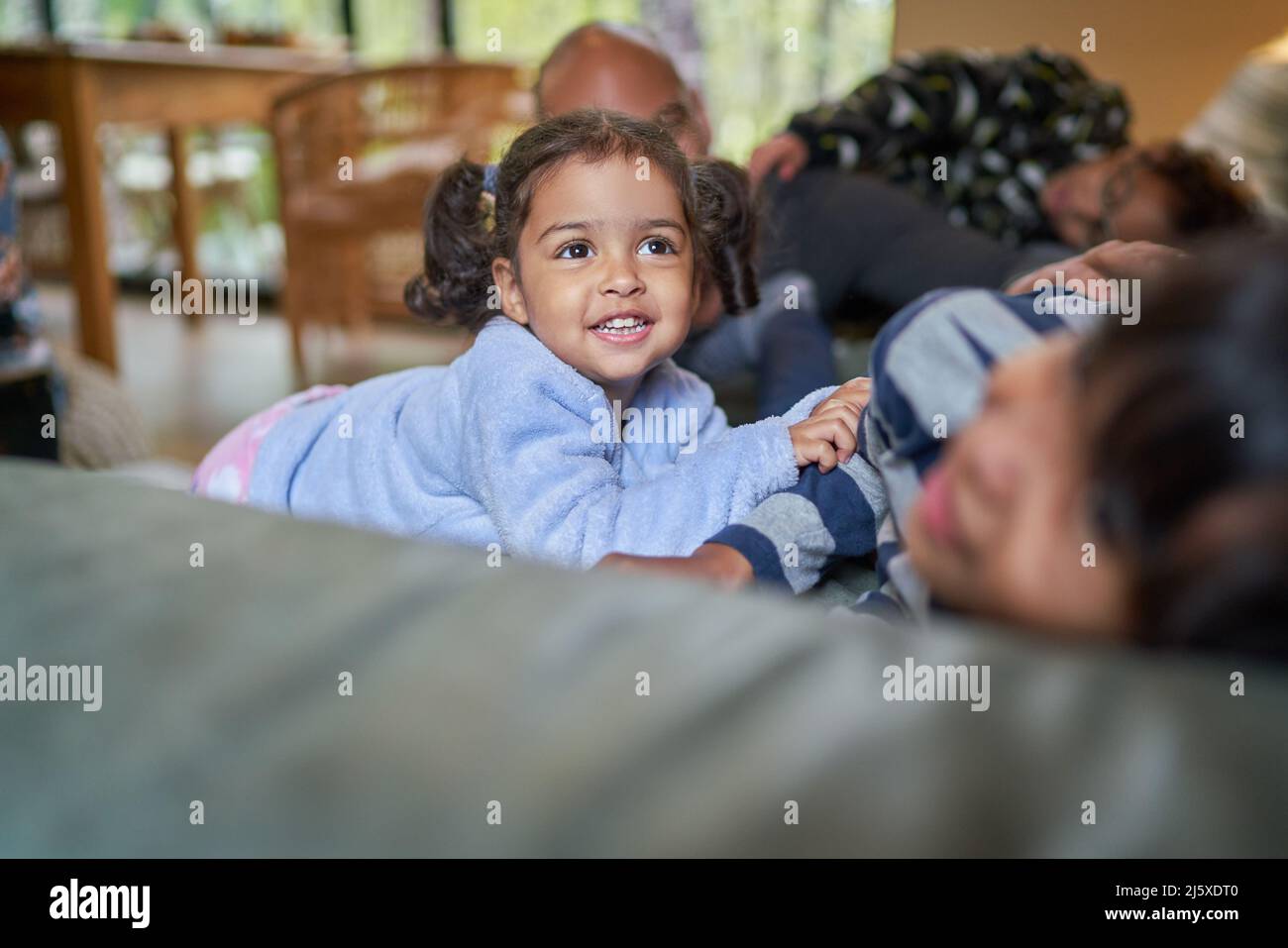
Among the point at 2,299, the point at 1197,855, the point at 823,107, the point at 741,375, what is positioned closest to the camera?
the point at 1197,855

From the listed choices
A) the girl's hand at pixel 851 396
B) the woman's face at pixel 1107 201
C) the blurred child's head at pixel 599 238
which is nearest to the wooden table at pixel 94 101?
the woman's face at pixel 1107 201

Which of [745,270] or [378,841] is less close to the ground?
[745,270]

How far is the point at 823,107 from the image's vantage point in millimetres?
1661

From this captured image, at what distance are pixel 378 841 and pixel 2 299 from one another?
1.43m

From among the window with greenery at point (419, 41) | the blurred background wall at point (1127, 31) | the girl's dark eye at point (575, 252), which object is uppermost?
the window with greenery at point (419, 41)

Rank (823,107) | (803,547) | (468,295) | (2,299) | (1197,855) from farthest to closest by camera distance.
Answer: (823,107) < (2,299) < (468,295) < (803,547) < (1197,855)

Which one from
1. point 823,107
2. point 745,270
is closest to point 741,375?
point 745,270

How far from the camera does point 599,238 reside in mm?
635

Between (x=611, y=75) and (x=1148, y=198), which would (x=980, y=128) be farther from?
(x=611, y=75)

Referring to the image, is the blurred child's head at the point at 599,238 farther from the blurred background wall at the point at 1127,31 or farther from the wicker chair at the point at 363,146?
the wicker chair at the point at 363,146

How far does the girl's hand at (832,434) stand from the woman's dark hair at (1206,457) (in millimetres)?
305

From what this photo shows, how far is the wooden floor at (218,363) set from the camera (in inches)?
101

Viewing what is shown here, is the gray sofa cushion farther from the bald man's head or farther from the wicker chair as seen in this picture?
the wicker chair
